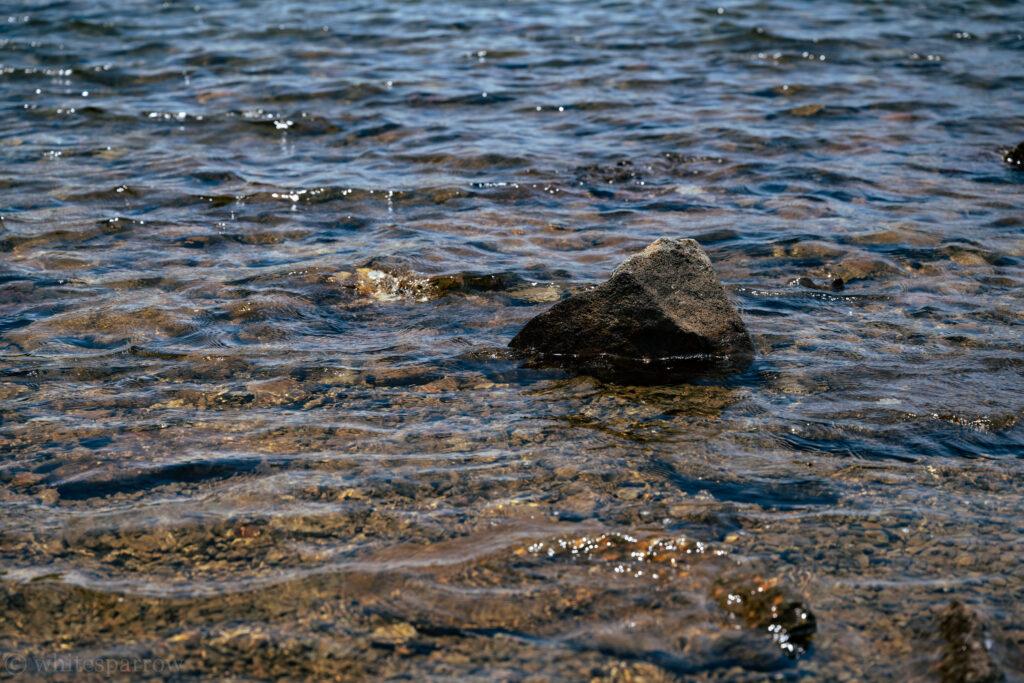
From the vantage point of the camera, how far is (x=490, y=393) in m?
4.52

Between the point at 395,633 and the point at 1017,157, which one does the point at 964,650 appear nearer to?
the point at 395,633

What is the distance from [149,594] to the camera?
300cm

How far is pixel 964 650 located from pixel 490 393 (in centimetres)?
243


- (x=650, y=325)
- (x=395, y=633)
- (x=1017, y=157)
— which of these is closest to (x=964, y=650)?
(x=395, y=633)

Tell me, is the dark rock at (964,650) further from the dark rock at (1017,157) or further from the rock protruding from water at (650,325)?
the dark rock at (1017,157)

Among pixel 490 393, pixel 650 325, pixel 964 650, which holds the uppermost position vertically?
pixel 650 325

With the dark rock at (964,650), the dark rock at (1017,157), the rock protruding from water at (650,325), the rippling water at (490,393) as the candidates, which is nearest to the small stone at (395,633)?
the rippling water at (490,393)

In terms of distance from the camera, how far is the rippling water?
291cm

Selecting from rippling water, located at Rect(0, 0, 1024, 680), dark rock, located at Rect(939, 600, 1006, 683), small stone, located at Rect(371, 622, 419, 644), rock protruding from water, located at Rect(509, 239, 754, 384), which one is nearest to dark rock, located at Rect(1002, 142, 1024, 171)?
Answer: rippling water, located at Rect(0, 0, 1024, 680)

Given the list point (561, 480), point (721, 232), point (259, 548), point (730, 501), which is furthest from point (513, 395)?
point (721, 232)

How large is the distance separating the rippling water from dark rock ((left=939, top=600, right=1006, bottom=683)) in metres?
0.06

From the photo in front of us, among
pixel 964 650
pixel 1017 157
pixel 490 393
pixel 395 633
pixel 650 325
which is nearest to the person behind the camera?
pixel 964 650

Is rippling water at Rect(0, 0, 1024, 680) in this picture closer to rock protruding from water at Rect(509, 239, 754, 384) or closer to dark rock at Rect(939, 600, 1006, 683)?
dark rock at Rect(939, 600, 1006, 683)

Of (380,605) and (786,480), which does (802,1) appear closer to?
(786,480)
